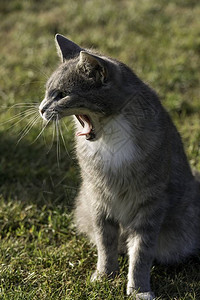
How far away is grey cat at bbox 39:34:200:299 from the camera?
2750mm

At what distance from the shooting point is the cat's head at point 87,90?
2703 mm

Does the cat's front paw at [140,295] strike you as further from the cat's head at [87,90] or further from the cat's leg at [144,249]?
the cat's head at [87,90]

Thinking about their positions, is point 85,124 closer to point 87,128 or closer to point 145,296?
point 87,128

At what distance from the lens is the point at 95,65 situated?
2.68 metres

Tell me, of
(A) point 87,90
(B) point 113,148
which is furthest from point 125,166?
(A) point 87,90

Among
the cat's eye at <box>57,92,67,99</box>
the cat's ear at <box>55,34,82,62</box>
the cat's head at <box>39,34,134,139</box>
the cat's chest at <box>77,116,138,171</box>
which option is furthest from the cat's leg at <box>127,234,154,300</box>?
the cat's ear at <box>55,34,82,62</box>

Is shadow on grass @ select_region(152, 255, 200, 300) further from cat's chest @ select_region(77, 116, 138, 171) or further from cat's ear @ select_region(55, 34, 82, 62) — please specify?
cat's ear @ select_region(55, 34, 82, 62)

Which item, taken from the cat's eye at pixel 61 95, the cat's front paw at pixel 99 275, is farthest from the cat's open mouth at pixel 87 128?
the cat's front paw at pixel 99 275

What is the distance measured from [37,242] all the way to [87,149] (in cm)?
105

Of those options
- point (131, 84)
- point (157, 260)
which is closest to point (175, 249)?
point (157, 260)

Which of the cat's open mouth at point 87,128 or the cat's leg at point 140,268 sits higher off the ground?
the cat's open mouth at point 87,128

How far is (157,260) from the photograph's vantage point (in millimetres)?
3537

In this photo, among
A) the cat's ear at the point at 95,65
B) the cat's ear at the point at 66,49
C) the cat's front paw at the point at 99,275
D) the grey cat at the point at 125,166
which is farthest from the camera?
the cat's front paw at the point at 99,275

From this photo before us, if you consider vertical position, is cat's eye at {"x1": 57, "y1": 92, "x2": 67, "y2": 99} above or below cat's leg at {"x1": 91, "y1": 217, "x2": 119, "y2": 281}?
above
